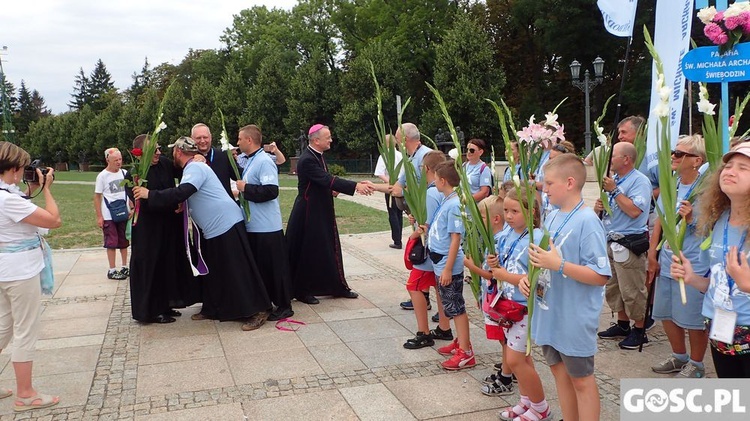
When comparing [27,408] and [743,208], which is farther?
[27,408]

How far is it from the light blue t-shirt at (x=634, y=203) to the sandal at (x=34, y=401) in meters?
4.27

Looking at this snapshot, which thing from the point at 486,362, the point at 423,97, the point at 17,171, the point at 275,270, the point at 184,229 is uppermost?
the point at 423,97

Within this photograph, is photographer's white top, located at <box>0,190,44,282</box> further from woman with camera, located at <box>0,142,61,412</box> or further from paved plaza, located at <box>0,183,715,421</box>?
paved plaza, located at <box>0,183,715,421</box>

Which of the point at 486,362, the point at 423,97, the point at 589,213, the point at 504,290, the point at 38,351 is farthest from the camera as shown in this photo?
the point at 423,97

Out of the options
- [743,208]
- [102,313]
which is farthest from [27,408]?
[743,208]

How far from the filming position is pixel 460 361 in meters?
4.55

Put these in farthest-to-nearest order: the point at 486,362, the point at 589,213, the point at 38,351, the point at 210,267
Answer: the point at 210,267 → the point at 38,351 → the point at 486,362 → the point at 589,213

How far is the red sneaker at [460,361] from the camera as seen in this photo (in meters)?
4.54

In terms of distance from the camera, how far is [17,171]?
13.2 ft

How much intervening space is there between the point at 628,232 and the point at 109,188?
6.49 meters

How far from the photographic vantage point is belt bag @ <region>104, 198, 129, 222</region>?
8148 millimetres

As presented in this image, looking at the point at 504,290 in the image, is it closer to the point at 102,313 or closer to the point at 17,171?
the point at 17,171

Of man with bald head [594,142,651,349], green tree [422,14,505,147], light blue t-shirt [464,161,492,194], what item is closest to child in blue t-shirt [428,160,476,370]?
man with bald head [594,142,651,349]

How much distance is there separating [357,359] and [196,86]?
Result: 43030 mm
